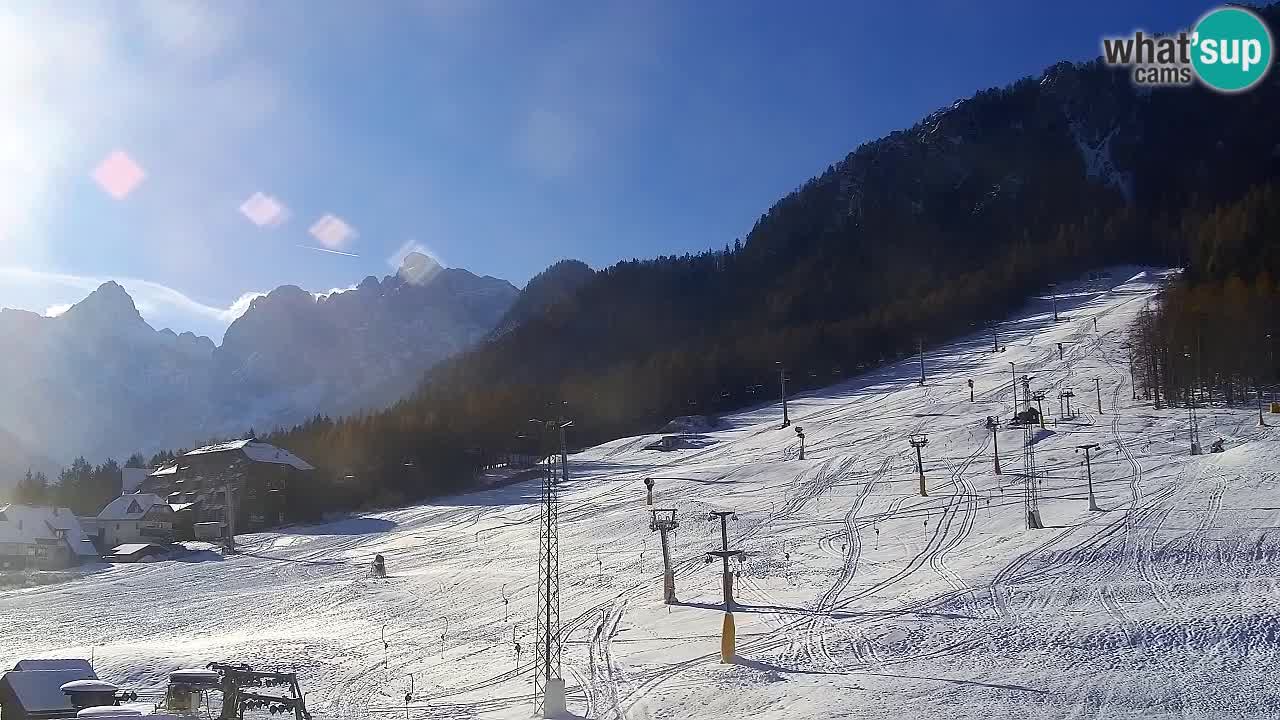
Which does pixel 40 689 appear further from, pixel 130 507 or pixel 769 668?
pixel 130 507

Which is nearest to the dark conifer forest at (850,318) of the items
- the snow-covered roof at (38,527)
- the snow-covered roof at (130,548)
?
the snow-covered roof at (130,548)

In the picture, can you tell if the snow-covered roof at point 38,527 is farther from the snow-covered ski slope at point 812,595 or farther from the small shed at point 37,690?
the small shed at point 37,690

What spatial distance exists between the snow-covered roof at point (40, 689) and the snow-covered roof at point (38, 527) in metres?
50.8

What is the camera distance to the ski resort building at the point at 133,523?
70000mm

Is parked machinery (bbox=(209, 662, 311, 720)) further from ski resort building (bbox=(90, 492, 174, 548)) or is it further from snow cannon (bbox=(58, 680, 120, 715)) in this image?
ski resort building (bbox=(90, 492, 174, 548))

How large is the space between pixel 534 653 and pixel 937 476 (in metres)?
27.3

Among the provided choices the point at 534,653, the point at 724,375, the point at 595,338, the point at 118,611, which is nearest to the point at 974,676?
the point at 534,653

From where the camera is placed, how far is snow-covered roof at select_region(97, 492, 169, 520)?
70250 mm

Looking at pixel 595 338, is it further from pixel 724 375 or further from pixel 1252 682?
pixel 1252 682

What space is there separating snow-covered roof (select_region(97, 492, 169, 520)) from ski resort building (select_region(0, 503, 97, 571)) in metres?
5.33

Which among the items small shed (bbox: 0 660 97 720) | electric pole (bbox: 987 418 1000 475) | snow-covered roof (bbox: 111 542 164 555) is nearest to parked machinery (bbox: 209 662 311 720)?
small shed (bbox: 0 660 97 720)

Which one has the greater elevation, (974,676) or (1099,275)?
(1099,275)

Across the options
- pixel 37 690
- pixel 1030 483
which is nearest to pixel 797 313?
pixel 1030 483

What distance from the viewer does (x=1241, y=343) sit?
61.6 metres
